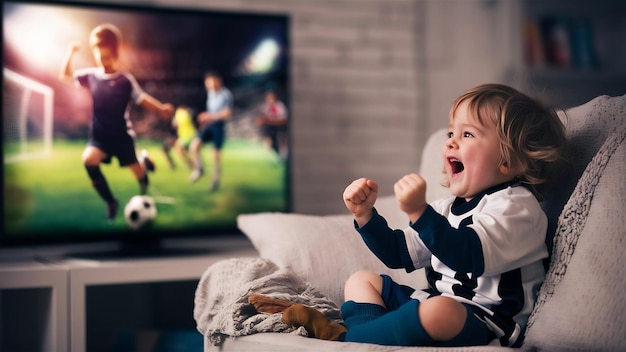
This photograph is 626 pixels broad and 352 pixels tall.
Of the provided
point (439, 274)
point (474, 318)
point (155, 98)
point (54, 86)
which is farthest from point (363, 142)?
point (474, 318)

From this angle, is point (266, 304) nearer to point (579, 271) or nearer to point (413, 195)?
point (413, 195)

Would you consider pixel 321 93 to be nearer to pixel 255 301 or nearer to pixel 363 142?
pixel 363 142

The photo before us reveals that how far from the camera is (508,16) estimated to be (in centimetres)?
292

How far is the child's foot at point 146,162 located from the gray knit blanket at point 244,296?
79 cm

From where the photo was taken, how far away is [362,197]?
4.27ft

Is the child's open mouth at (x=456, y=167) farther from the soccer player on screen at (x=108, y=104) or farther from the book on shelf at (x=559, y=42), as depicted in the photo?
the book on shelf at (x=559, y=42)

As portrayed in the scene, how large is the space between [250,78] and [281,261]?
987mm

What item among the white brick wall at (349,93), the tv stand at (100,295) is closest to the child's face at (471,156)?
the tv stand at (100,295)

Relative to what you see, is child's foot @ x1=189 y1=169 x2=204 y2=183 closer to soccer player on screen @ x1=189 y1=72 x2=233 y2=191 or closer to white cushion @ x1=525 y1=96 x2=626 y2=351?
soccer player on screen @ x1=189 y1=72 x2=233 y2=191

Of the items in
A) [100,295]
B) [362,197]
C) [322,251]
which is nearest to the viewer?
[362,197]

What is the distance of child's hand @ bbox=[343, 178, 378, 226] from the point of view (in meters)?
1.30

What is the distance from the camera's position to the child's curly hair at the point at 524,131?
4.31 ft

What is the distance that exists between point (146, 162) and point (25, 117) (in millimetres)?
373

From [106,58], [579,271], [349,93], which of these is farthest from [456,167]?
[349,93]
